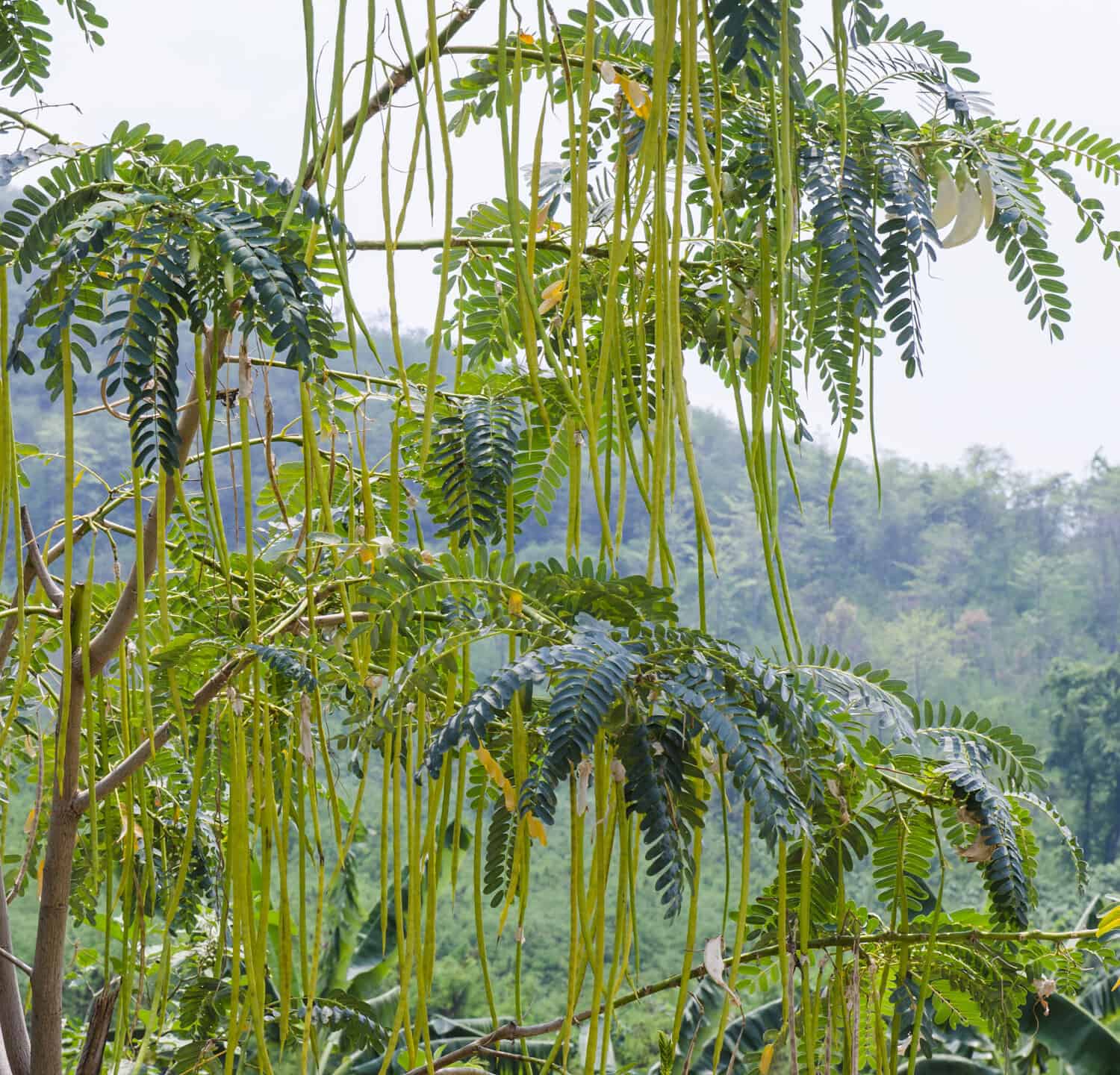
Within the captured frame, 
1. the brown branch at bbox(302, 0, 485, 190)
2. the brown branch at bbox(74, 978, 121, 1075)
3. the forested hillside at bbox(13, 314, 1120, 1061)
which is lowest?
the brown branch at bbox(74, 978, 121, 1075)

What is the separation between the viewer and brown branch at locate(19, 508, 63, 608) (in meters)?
0.83

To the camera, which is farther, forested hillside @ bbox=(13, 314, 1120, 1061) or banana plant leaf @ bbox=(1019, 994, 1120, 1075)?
forested hillside @ bbox=(13, 314, 1120, 1061)

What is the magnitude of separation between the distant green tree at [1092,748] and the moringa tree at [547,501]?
8533mm

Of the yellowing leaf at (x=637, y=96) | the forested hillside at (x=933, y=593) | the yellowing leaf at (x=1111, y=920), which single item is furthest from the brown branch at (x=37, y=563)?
the forested hillside at (x=933, y=593)

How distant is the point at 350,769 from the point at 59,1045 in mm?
313

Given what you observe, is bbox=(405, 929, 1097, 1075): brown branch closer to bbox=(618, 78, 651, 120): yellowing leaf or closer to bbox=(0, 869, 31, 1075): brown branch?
bbox=(0, 869, 31, 1075): brown branch

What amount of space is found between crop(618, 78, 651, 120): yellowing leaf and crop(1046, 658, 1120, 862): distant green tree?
9129 millimetres

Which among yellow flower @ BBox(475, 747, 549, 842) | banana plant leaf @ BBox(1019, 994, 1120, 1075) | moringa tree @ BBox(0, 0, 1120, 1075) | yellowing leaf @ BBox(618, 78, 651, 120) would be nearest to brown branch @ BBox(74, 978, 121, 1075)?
moringa tree @ BBox(0, 0, 1120, 1075)

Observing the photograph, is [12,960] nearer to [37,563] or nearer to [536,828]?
[37,563]

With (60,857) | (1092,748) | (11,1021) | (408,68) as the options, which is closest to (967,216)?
(408,68)

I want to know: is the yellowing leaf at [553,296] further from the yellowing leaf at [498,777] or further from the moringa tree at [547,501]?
the yellowing leaf at [498,777]

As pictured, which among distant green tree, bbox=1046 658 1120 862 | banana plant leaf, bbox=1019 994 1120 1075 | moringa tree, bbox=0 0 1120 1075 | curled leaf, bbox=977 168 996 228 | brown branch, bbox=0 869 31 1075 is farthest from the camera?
distant green tree, bbox=1046 658 1120 862

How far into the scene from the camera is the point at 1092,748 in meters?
8.78

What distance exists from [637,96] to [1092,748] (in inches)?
363
